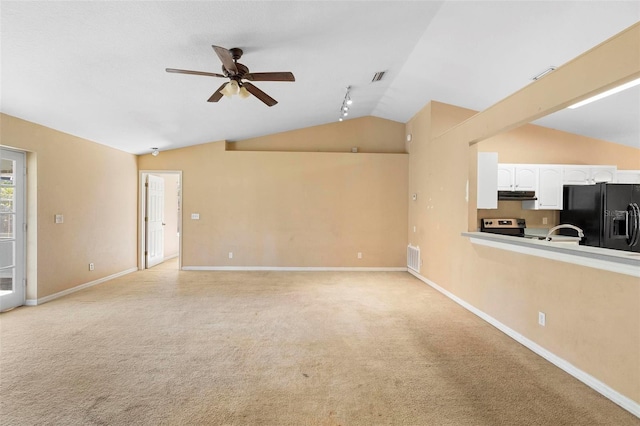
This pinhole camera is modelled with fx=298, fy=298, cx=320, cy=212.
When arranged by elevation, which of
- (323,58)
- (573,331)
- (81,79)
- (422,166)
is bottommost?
(573,331)

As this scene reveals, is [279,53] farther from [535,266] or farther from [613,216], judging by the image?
[613,216]

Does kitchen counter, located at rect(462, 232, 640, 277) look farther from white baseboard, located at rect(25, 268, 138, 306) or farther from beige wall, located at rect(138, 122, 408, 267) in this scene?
white baseboard, located at rect(25, 268, 138, 306)

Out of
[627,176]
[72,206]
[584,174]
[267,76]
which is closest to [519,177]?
[584,174]

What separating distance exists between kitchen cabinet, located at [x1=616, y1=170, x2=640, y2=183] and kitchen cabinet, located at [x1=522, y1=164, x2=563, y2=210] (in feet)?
2.88

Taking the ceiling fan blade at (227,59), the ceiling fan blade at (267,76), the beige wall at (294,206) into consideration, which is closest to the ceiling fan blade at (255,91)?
the ceiling fan blade at (267,76)

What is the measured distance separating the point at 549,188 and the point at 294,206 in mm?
4475

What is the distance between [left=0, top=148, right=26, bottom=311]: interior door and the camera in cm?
373

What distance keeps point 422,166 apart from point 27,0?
5.34m

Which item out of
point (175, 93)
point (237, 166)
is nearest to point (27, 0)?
point (175, 93)

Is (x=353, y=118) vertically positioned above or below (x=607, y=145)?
above

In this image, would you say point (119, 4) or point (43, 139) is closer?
point (119, 4)

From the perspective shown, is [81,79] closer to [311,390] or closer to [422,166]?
[311,390]

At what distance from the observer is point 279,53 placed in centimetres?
327

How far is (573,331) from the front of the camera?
2430mm
